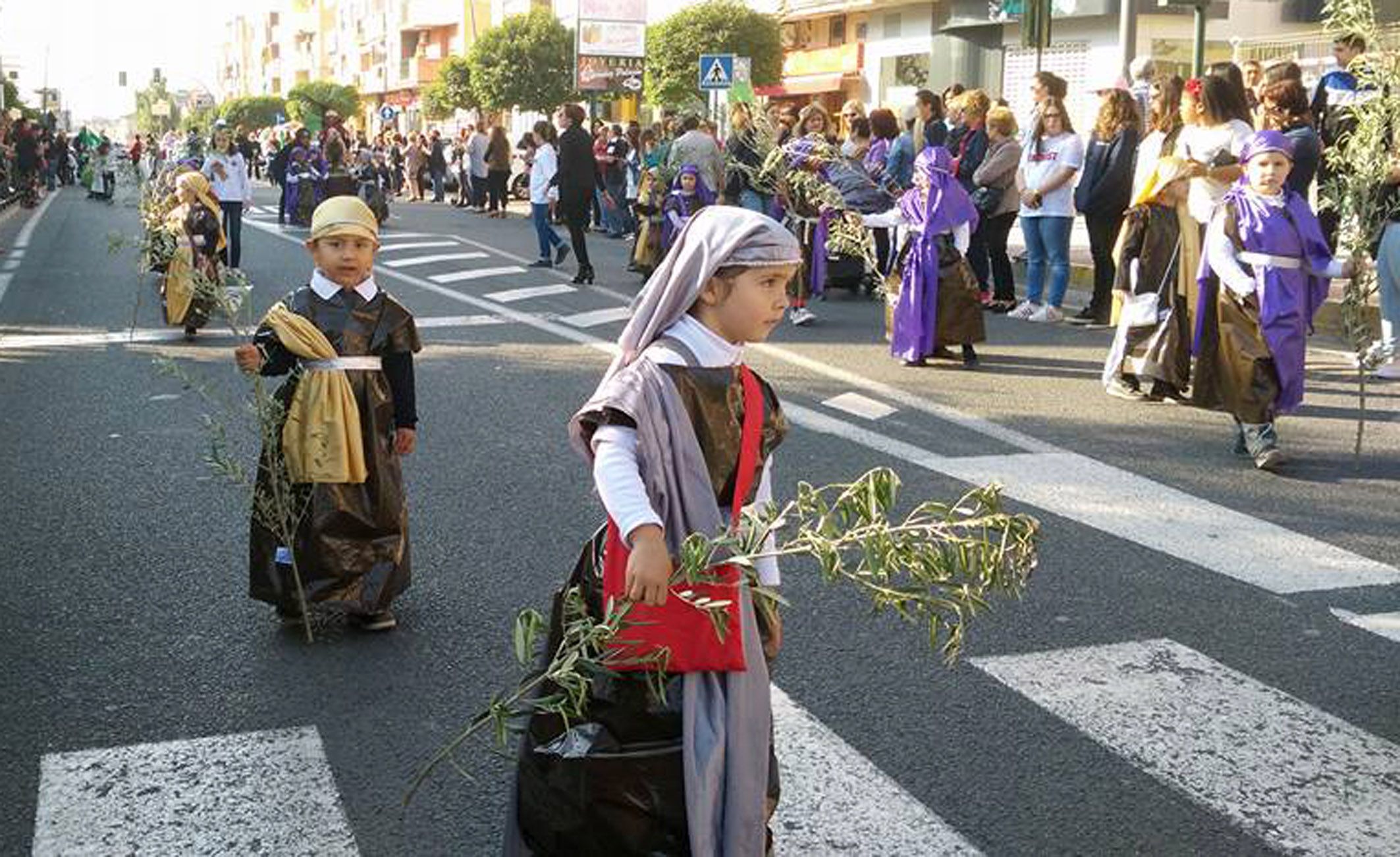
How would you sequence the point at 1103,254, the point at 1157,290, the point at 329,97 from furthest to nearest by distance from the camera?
1. the point at 329,97
2. the point at 1103,254
3. the point at 1157,290

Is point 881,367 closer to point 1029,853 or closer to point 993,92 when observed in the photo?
point 1029,853

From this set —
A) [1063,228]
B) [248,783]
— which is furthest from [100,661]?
[1063,228]

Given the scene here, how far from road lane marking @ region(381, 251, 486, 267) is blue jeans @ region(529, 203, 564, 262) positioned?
143cm

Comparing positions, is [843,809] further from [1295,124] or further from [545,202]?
[545,202]

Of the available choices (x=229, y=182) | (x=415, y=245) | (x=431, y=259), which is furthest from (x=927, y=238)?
(x=415, y=245)

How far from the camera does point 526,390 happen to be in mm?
9773

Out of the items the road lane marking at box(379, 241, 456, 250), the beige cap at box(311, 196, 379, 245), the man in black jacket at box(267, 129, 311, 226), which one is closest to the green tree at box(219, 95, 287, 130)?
the man in black jacket at box(267, 129, 311, 226)

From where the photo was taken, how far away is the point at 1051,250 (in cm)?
1331

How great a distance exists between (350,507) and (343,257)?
2.63ft

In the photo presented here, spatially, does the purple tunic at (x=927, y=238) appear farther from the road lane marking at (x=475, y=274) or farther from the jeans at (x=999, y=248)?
the road lane marking at (x=475, y=274)

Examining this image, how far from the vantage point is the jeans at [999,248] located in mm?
13858

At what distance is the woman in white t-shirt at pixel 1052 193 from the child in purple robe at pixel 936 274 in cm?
260

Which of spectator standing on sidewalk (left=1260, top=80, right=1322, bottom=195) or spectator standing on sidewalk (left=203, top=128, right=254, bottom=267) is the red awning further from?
spectator standing on sidewalk (left=1260, top=80, right=1322, bottom=195)

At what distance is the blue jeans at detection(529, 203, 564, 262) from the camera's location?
59.5 ft
